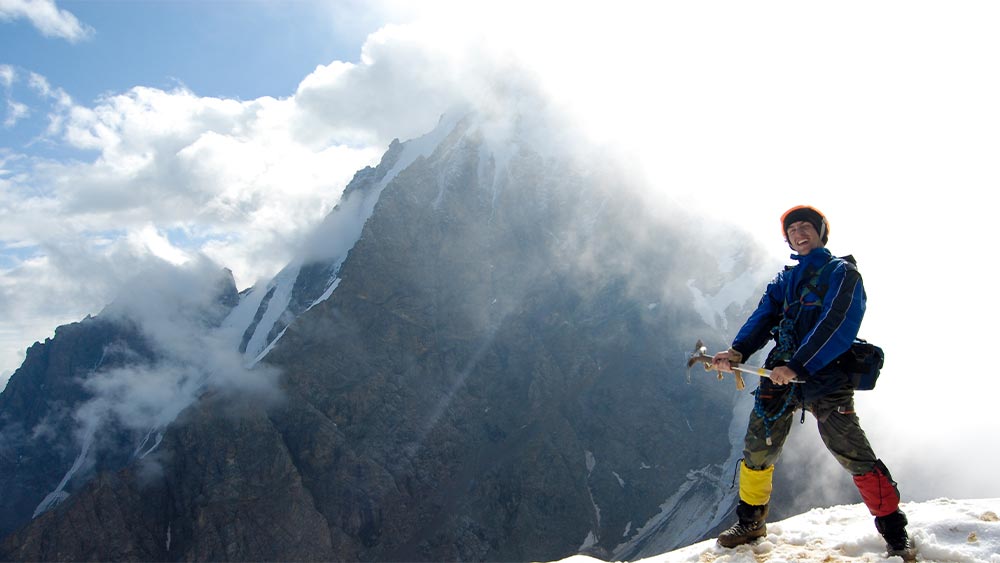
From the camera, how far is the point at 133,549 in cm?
9869

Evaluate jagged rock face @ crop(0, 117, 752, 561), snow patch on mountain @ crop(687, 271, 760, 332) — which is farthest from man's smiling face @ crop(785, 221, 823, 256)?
snow patch on mountain @ crop(687, 271, 760, 332)

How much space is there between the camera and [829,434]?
23.5 feet

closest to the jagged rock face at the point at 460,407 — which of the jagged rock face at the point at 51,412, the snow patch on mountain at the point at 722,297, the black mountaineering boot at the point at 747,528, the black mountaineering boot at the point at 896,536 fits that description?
the snow patch on mountain at the point at 722,297

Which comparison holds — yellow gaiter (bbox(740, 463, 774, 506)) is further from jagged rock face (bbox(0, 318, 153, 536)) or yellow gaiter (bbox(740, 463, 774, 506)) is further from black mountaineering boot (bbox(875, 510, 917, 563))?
jagged rock face (bbox(0, 318, 153, 536))

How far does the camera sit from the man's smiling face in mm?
7426

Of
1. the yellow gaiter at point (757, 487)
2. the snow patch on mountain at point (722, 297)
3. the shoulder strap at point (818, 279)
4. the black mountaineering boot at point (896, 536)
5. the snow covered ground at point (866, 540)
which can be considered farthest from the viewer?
the snow patch on mountain at point (722, 297)

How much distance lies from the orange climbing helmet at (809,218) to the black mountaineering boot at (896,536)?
302 centimetres

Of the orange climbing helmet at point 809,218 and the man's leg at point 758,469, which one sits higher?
the orange climbing helmet at point 809,218

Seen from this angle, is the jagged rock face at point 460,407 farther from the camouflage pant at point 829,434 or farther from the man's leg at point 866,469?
the man's leg at point 866,469

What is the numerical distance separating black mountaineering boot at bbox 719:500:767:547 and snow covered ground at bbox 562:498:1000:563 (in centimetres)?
9

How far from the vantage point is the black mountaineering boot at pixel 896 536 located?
662 cm

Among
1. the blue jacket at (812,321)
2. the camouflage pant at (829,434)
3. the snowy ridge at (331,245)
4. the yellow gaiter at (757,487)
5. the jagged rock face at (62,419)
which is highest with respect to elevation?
the snowy ridge at (331,245)

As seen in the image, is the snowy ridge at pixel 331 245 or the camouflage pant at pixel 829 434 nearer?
the camouflage pant at pixel 829 434

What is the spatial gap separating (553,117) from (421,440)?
8930 centimetres
